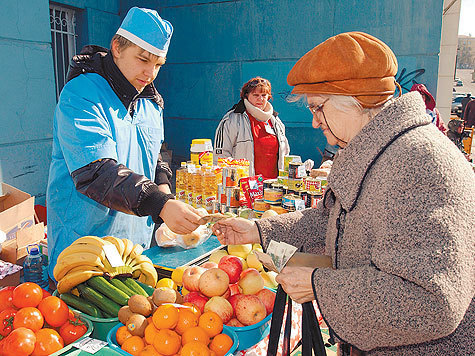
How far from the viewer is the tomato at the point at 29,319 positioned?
5.10 feet

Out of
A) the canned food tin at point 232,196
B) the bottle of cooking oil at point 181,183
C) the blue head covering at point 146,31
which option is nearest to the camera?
the blue head covering at point 146,31

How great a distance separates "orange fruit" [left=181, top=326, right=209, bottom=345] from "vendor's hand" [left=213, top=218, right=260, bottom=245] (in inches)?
21.2

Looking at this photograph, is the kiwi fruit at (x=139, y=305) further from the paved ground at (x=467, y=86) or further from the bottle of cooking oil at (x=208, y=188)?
the paved ground at (x=467, y=86)

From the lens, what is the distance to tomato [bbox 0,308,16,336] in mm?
1572

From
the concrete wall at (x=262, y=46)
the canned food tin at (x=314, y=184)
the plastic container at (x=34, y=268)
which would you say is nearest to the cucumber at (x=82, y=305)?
the plastic container at (x=34, y=268)

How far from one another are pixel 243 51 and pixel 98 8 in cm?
309

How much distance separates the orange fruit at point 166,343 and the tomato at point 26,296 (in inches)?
23.1

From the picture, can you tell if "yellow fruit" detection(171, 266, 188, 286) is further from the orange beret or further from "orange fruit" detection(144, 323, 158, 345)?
the orange beret

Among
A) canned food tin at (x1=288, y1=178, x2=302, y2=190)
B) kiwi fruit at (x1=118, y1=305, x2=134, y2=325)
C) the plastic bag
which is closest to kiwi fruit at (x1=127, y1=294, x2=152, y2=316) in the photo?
kiwi fruit at (x1=118, y1=305, x2=134, y2=325)

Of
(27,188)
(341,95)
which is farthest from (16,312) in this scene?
(27,188)

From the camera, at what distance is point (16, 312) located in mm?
1641

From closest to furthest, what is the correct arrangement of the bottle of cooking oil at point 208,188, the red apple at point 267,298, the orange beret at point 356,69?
the orange beret at point 356,69 → the red apple at point 267,298 → the bottle of cooking oil at point 208,188

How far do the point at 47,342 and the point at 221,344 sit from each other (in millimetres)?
681

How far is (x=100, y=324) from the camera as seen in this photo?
1.74m
